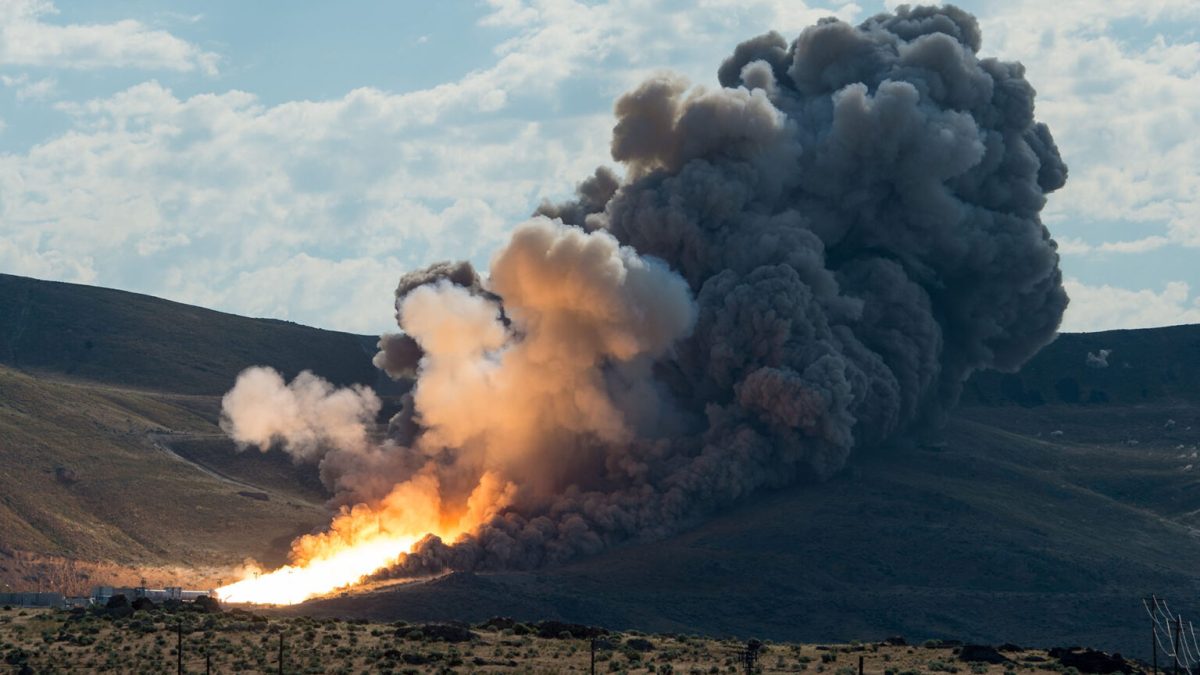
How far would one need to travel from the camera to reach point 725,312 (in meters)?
139

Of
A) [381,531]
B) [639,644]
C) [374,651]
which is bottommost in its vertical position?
[374,651]

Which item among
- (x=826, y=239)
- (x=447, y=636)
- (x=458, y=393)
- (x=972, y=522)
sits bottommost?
(x=447, y=636)

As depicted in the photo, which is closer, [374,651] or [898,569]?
Result: [374,651]

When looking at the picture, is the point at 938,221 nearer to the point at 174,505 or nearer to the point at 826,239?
the point at 826,239

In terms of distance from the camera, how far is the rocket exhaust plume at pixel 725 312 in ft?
447

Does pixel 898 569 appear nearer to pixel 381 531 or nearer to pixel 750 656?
pixel 381 531

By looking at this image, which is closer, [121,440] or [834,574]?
[834,574]

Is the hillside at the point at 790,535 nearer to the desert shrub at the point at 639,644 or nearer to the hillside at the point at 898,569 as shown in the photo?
the hillside at the point at 898,569

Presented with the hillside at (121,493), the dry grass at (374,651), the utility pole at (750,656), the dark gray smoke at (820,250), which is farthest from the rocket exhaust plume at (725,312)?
the utility pole at (750,656)

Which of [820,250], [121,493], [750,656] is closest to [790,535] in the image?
[820,250]

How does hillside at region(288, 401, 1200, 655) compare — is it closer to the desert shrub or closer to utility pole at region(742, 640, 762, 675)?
the desert shrub

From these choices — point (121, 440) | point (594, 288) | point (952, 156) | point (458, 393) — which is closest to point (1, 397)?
point (121, 440)

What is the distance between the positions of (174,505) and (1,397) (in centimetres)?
2475

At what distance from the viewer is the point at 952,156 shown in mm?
144625
